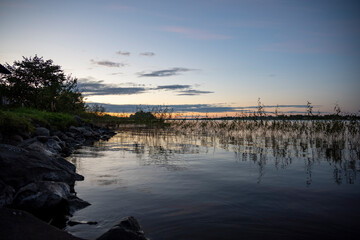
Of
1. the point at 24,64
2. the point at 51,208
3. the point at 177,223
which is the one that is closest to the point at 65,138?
the point at 51,208

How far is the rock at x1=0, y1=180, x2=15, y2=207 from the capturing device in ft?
13.9

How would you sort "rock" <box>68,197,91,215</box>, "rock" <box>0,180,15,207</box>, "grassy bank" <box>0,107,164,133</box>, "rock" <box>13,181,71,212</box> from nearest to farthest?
"rock" <box>0,180,15,207</box>
"rock" <box>13,181,71,212</box>
"rock" <box>68,197,91,215</box>
"grassy bank" <box>0,107,164,133</box>

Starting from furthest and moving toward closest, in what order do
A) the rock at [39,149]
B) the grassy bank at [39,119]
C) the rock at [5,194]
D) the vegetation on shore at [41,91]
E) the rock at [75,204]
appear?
the vegetation on shore at [41,91] < the grassy bank at [39,119] < the rock at [39,149] < the rock at [75,204] < the rock at [5,194]

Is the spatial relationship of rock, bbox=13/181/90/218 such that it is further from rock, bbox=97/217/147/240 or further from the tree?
the tree

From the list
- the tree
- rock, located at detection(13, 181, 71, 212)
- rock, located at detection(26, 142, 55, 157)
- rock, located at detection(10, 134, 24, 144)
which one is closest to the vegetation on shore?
the tree

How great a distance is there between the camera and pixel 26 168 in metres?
5.37

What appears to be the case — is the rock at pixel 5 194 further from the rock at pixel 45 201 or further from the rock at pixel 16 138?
the rock at pixel 16 138

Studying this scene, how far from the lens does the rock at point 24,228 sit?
3331 mm

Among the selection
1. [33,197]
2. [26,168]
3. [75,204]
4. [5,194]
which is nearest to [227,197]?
[75,204]

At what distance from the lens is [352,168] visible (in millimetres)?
8125

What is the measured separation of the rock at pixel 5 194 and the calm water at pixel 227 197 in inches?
50.1

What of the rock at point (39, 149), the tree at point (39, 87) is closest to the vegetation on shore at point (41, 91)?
the tree at point (39, 87)

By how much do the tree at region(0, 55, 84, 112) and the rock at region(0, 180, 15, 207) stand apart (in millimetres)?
27467

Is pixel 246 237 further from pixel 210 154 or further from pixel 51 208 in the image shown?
pixel 210 154
